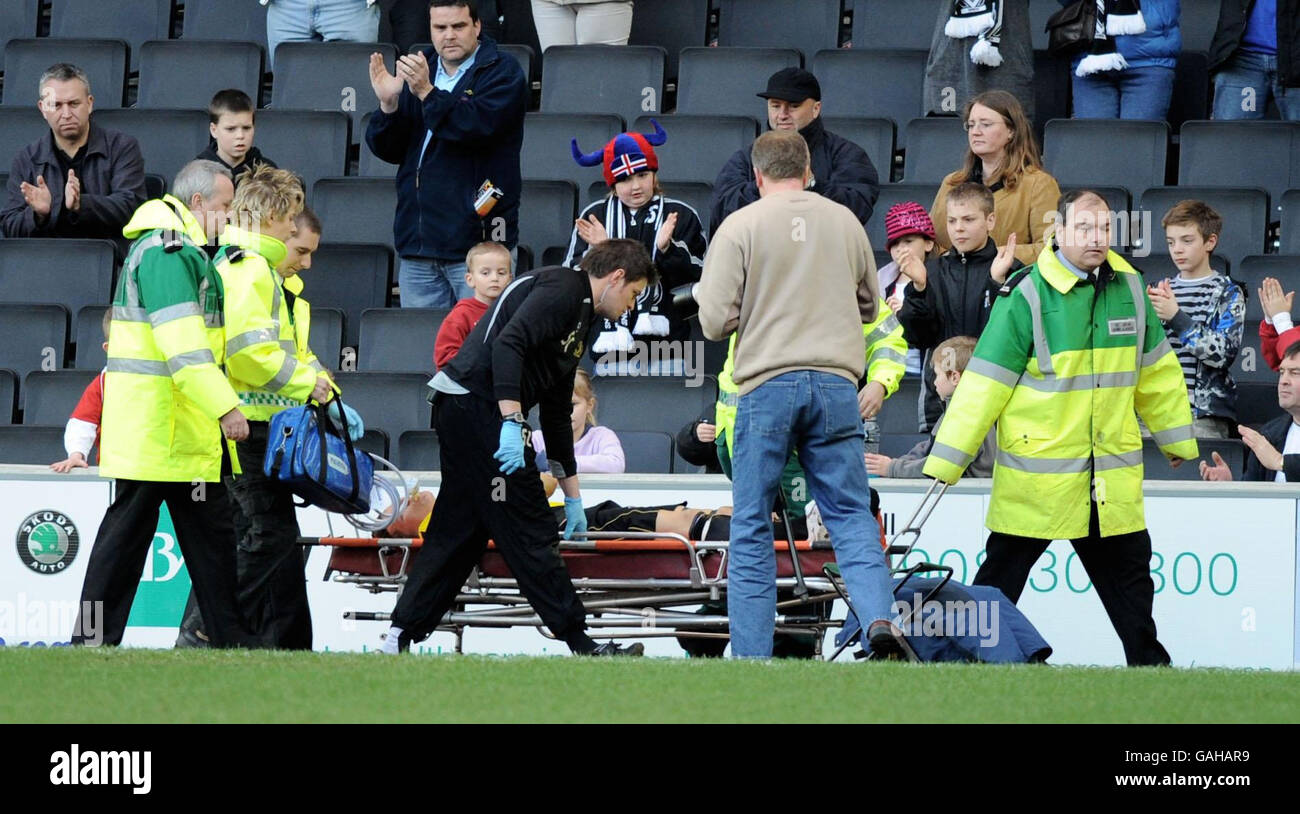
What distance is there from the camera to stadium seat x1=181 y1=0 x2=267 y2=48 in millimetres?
13898

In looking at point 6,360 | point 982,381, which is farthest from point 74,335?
point 982,381

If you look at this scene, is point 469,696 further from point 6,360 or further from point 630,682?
point 6,360

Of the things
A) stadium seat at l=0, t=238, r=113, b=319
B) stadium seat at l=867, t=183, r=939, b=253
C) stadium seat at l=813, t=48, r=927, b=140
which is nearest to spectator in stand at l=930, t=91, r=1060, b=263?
stadium seat at l=867, t=183, r=939, b=253

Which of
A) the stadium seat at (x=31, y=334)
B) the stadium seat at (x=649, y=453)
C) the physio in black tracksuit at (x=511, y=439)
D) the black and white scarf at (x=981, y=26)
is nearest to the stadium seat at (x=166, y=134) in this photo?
the stadium seat at (x=31, y=334)

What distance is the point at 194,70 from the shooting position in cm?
1310

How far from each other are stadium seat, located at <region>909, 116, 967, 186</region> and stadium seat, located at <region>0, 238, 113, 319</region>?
188 inches

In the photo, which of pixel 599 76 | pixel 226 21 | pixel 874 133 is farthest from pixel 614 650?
pixel 226 21

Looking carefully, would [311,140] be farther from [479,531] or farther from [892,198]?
[479,531]

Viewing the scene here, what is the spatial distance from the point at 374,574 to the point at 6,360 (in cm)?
405

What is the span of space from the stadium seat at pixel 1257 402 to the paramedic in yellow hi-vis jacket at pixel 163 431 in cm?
554

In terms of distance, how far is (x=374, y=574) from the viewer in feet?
26.8

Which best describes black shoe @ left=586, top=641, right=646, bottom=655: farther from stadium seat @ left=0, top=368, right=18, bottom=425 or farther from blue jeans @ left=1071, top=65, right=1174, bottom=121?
blue jeans @ left=1071, top=65, right=1174, bottom=121

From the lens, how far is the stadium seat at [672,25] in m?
13.6

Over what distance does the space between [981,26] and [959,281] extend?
2227 mm
